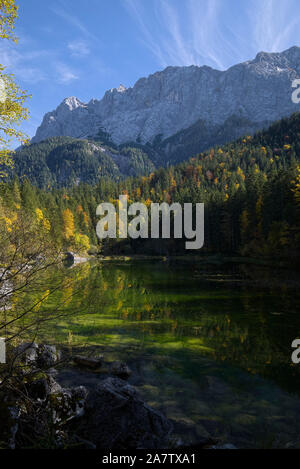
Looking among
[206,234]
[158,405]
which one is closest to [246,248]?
[206,234]

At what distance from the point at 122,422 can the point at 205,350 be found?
24.2 feet

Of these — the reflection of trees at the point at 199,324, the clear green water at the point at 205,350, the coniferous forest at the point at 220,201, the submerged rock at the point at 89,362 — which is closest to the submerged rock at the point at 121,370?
the clear green water at the point at 205,350

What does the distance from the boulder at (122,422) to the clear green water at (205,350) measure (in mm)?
861

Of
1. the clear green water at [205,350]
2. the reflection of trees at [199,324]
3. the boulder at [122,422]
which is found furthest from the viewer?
the reflection of trees at [199,324]

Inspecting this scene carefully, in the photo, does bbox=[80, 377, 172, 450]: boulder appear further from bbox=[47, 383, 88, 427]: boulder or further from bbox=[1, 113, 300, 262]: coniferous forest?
bbox=[1, 113, 300, 262]: coniferous forest

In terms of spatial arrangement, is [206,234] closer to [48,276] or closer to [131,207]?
[131,207]

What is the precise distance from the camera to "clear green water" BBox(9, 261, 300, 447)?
754 centimetres

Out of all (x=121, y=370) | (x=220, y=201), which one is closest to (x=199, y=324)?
(x=121, y=370)

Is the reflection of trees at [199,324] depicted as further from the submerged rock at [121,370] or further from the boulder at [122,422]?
the submerged rock at [121,370]

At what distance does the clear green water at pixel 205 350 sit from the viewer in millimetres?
7535

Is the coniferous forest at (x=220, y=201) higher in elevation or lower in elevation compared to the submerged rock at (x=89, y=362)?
higher

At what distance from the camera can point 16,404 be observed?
18.9ft
